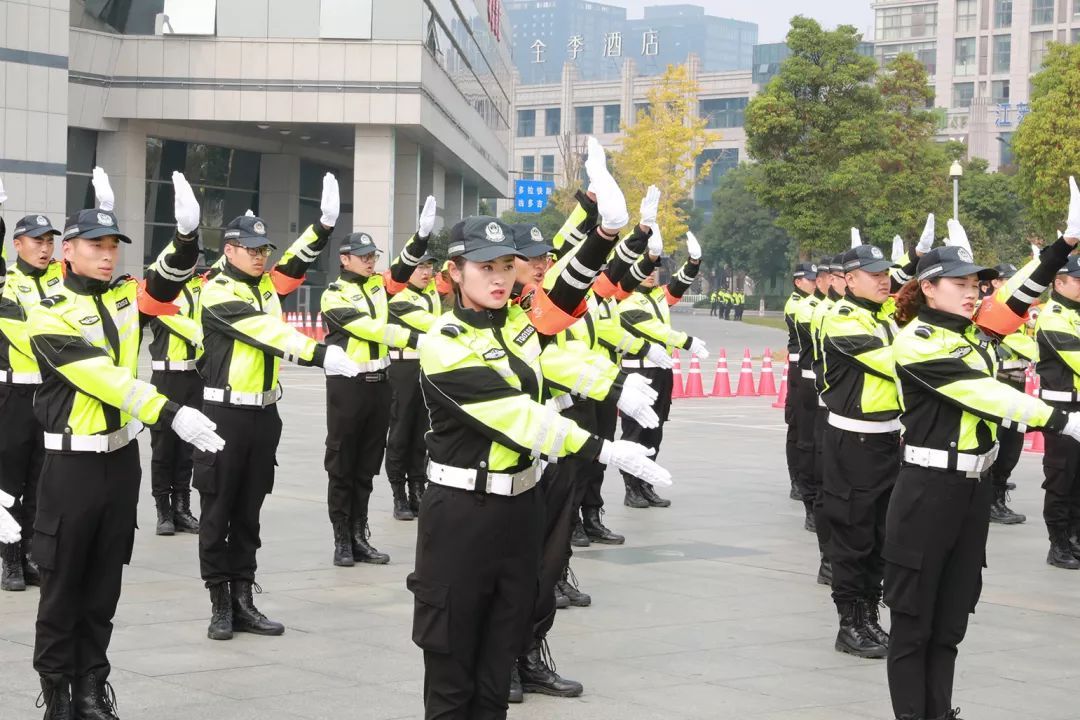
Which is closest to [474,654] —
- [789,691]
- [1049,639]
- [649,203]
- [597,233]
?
[597,233]

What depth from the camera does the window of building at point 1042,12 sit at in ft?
335

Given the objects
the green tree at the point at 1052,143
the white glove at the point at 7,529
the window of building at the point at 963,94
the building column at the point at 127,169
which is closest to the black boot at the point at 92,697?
the white glove at the point at 7,529

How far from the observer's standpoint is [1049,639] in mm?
8820

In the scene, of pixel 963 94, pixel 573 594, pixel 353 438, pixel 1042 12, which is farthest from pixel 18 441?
pixel 963 94

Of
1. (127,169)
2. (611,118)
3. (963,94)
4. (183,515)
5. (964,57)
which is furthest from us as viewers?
(611,118)

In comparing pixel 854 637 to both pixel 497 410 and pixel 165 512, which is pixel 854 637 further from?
pixel 165 512

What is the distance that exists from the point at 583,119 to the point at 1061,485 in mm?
139592

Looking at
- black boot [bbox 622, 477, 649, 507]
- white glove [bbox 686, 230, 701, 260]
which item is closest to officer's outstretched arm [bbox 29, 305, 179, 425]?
white glove [bbox 686, 230, 701, 260]

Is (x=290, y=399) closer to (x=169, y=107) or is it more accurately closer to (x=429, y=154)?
(x=169, y=107)

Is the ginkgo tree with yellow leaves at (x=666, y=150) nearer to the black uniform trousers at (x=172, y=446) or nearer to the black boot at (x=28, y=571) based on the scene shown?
the black uniform trousers at (x=172, y=446)

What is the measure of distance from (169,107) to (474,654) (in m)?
37.1

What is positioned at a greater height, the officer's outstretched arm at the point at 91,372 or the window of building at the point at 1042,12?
the window of building at the point at 1042,12

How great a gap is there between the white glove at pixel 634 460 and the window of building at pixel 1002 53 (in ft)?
347

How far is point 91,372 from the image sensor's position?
671cm
